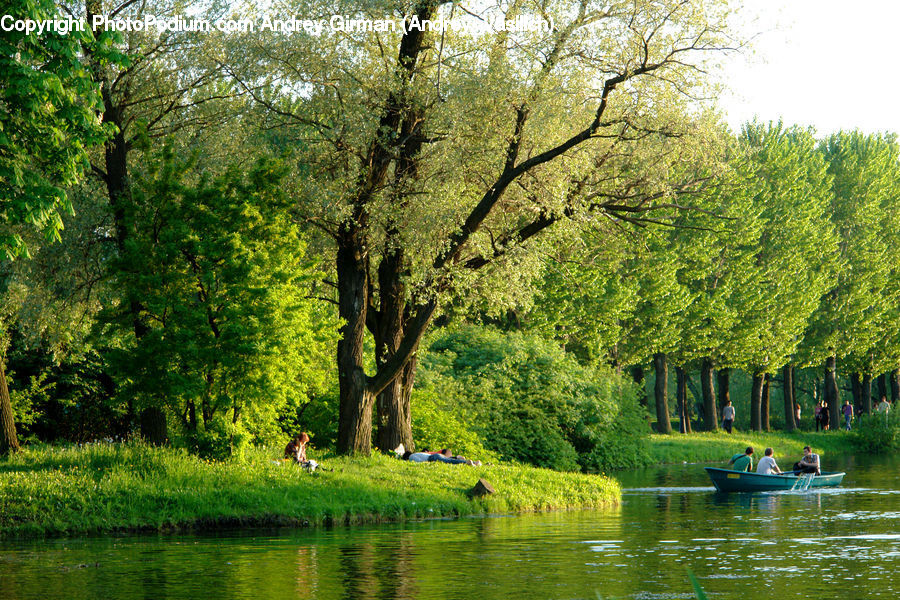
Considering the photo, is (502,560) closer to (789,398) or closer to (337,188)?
(337,188)

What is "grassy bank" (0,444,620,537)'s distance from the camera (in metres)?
21.1

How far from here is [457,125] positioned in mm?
25734

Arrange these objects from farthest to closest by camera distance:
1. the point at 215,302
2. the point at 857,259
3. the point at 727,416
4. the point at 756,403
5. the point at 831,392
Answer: the point at 831,392
the point at 857,259
the point at 756,403
the point at 727,416
the point at 215,302

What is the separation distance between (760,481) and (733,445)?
1978cm

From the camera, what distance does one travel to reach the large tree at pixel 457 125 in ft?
84.4

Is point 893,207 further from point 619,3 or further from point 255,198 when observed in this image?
point 255,198

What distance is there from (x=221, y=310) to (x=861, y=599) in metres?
16.2

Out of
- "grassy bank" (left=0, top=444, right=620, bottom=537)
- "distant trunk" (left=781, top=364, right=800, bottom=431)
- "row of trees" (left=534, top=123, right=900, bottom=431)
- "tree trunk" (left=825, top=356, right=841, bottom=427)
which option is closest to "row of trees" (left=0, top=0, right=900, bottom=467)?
"grassy bank" (left=0, top=444, right=620, bottom=537)

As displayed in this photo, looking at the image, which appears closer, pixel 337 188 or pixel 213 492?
pixel 213 492

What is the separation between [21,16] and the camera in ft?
60.7

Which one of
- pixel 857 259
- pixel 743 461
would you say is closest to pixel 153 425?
pixel 743 461

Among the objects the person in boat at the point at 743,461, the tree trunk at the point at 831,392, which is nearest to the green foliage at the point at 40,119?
the person in boat at the point at 743,461

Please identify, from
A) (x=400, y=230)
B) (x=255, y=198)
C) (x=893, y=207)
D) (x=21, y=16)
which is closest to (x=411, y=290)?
(x=400, y=230)

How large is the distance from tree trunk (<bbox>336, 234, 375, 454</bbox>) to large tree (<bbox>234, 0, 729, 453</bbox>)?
0.04 meters
